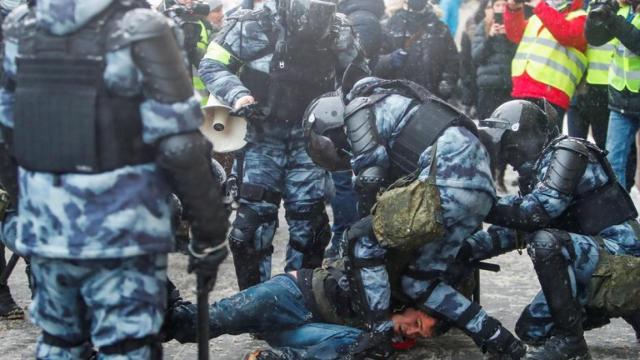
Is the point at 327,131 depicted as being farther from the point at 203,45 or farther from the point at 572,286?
the point at 203,45

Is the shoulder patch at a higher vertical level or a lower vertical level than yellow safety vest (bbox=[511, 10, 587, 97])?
higher

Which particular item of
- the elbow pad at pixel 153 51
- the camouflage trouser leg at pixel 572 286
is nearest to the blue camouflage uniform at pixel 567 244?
the camouflage trouser leg at pixel 572 286

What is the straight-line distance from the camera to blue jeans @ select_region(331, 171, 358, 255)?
6117mm

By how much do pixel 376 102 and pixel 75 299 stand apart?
175 centimetres

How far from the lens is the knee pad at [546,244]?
4242 millimetres

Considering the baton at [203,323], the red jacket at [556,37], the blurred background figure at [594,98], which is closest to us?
the baton at [203,323]

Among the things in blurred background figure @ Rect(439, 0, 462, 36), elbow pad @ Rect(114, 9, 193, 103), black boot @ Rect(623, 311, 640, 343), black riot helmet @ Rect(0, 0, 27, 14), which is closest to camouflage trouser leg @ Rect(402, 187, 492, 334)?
black boot @ Rect(623, 311, 640, 343)

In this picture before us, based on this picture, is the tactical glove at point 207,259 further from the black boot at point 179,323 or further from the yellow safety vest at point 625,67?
the yellow safety vest at point 625,67

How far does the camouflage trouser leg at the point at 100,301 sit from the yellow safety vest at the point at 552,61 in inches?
186

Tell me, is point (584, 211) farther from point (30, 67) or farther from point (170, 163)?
point (30, 67)

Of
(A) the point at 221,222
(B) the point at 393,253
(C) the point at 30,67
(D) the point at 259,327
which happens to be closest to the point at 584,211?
(B) the point at 393,253

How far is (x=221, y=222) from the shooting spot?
3133 millimetres

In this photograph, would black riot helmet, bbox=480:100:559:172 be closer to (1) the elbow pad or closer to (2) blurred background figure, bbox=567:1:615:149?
(1) the elbow pad

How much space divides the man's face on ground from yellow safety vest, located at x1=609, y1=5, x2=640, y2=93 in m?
2.97
